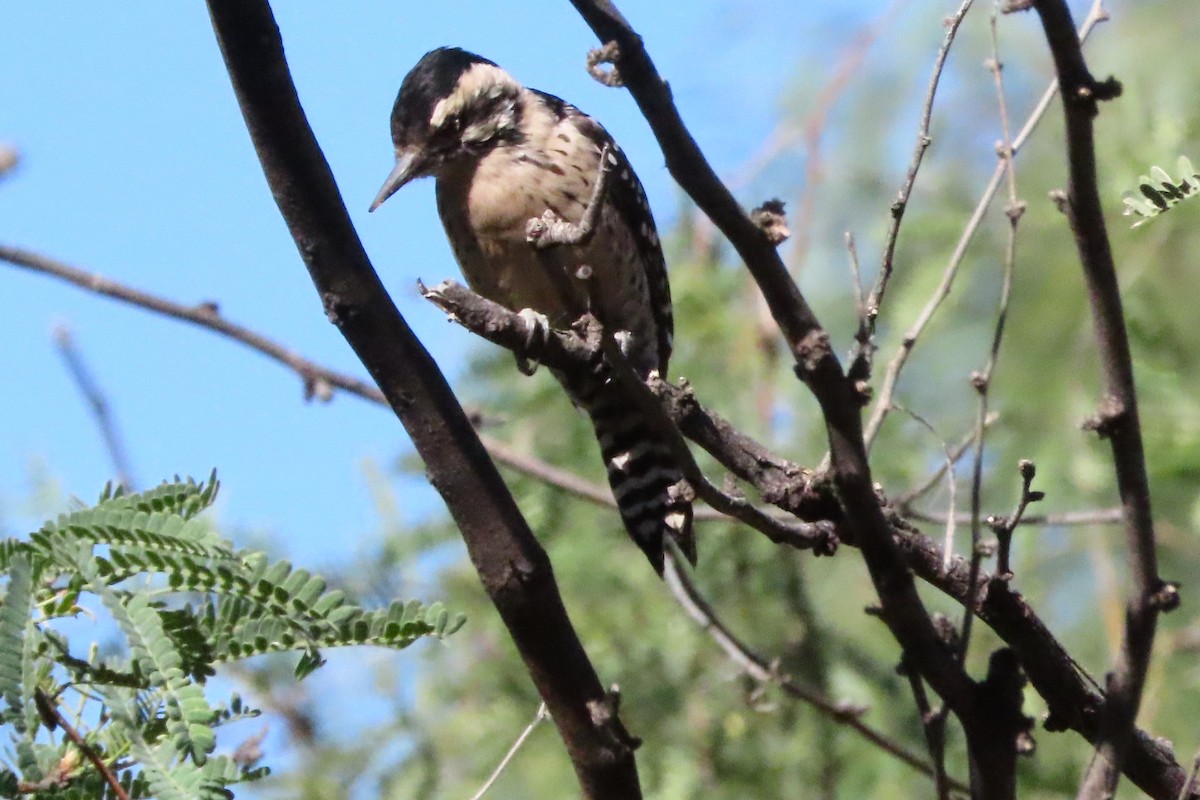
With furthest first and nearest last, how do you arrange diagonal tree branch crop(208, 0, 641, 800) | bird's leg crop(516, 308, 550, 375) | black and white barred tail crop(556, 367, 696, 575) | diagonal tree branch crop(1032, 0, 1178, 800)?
black and white barred tail crop(556, 367, 696, 575)
bird's leg crop(516, 308, 550, 375)
diagonal tree branch crop(208, 0, 641, 800)
diagonal tree branch crop(1032, 0, 1178, 800)

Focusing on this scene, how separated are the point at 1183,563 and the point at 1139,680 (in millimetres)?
3074

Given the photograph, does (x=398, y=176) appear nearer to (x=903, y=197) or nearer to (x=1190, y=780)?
(x=903, y=197)

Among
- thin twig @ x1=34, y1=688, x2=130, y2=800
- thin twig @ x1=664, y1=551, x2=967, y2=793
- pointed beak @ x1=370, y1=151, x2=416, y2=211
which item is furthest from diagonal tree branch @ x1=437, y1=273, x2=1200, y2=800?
pointed beak @ x1=370, y1=151, x2=416, y2=211

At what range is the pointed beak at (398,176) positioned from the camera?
155 inches

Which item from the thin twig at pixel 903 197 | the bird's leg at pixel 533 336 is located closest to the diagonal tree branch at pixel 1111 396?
the thin twig at pixel 903 197

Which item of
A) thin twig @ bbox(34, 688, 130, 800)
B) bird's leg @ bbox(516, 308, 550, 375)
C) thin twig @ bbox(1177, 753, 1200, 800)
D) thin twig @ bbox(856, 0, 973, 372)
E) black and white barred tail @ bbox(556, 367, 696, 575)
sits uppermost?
black and white barred tail @ bbox(556, 367, 696, 575)

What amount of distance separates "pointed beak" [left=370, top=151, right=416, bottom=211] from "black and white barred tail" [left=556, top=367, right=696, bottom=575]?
0.67 meters

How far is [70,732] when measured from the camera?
194 centimetres

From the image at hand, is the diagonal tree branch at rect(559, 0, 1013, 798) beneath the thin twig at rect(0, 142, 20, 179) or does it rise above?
beneath

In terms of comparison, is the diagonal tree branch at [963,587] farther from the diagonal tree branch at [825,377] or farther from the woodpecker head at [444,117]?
the woodpecker head at [444,117]

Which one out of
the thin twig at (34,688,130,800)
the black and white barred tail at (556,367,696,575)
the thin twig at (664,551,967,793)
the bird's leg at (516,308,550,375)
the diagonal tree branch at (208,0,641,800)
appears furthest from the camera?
the black and white barred tail at (556,367,696,575)

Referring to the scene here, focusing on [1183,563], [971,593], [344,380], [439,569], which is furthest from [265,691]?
[971,593]

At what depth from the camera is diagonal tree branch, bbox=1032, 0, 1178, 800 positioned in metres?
1.74

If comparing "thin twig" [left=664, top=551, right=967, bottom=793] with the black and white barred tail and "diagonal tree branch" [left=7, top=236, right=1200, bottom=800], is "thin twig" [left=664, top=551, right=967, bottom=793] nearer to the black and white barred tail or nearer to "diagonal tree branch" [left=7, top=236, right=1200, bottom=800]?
the black and white barred tail
